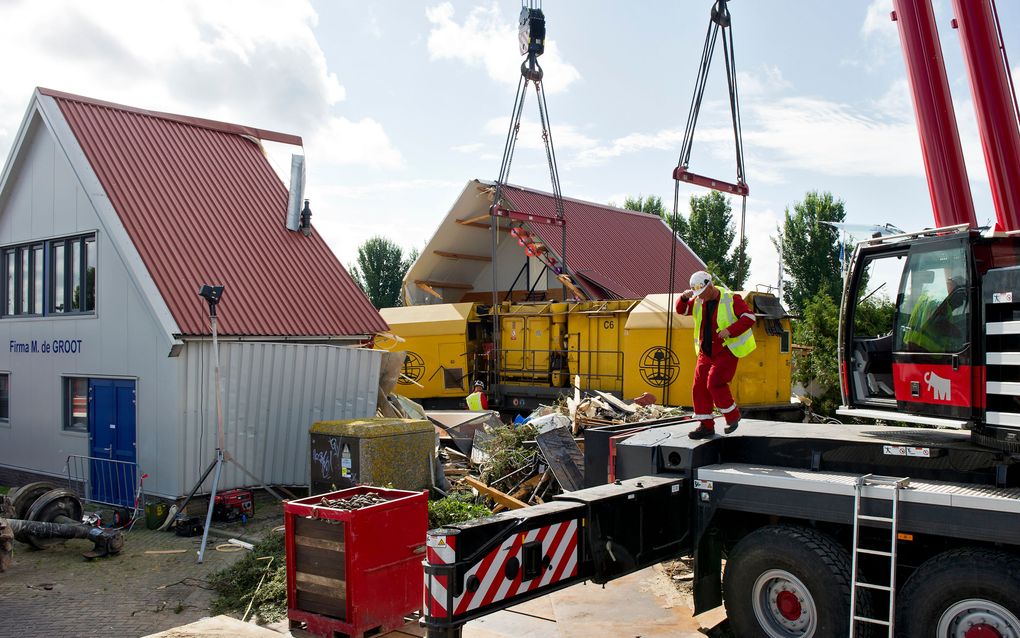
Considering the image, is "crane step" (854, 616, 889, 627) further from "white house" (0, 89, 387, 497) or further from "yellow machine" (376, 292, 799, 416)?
"white house" (0, 89, 387, 497)

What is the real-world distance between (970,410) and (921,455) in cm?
51

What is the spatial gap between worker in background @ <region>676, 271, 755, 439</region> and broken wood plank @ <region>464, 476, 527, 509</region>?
3926 mm

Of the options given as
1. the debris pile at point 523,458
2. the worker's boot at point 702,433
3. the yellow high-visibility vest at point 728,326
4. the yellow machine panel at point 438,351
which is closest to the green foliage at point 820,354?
the yellow machine panel at point 438,351

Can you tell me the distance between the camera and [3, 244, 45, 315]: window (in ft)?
52.6

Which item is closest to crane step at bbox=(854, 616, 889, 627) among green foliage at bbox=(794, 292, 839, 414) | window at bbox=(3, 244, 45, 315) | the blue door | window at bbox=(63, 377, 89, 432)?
the blue door

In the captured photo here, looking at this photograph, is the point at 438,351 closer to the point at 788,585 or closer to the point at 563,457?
the point at 563,457

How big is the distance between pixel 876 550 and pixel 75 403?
13.7 m

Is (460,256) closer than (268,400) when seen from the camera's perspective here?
No

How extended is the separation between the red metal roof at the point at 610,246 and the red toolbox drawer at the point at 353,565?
17.8 metres

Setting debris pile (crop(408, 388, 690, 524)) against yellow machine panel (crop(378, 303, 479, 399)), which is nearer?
debris pile (crop(408, 388, 690, 524))

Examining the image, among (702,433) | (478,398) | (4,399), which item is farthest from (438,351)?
(702,433)

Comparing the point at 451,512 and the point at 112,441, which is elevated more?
the point at 112,441

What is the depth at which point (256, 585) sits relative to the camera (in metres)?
9.02

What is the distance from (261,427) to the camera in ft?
44.1
